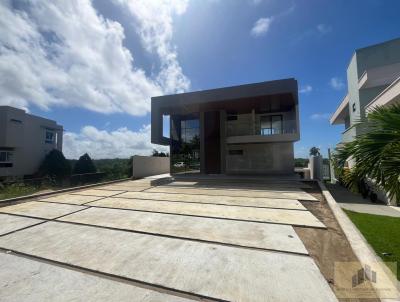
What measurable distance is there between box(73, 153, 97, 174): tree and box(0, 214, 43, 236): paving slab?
24.3m

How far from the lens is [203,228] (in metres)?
4.72

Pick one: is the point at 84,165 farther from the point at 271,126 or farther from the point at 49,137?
the point at 271,126

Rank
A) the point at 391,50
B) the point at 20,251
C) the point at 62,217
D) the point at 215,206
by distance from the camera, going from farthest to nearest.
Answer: the point at 391,50 → the point at 215,206 → the point at 62,217 → the point at 20,251

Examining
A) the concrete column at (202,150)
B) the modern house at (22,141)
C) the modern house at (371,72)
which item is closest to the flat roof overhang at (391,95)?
the modern house at (371,72)

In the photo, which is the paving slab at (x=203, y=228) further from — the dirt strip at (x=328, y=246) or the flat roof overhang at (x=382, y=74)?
the flat roof overhang at (x=382, y=74)

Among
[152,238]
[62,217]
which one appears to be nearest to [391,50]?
[152,238]

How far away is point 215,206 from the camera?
269 inches

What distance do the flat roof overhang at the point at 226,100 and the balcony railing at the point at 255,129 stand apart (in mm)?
1453

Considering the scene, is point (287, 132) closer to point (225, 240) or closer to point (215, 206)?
point (215, 206)

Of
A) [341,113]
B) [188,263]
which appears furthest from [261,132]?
[188,263]

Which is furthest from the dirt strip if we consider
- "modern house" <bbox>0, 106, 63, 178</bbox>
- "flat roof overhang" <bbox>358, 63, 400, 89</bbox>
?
"modern house" <bbox>0, 106, 63, 178</bbox>

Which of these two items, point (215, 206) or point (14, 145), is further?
point (14, 145)

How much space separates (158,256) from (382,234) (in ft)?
19.0

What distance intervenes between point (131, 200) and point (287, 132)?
37.6ft
